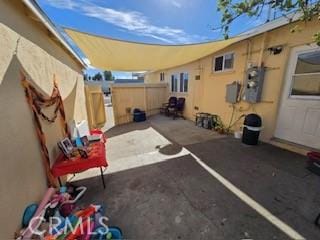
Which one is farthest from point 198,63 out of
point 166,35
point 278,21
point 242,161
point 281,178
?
point 281,178

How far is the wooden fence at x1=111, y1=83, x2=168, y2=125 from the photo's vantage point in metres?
6.66

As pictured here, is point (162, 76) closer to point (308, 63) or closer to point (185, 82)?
point (185, 82)

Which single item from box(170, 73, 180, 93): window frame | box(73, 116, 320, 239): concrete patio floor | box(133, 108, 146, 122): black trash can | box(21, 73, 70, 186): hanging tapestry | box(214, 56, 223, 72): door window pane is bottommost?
box(73, 116, 320, 239): concrete patio floor

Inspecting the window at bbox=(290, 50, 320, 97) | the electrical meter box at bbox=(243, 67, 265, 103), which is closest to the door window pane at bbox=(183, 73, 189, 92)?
the electrical meter box at bbox=(243, 67, 265, 103)

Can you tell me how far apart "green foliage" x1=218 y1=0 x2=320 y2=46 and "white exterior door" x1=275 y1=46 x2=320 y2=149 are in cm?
184

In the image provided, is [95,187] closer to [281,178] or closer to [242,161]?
[242,161]

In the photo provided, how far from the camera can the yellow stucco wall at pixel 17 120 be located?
1.29 m

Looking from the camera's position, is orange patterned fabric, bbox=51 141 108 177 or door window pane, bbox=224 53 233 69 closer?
orange patterned fabric, bbox=51 141 108 177

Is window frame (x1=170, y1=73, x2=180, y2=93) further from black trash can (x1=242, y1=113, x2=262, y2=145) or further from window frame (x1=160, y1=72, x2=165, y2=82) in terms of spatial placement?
black trash can (x1=242, y1=113, x2=262, y2=145)

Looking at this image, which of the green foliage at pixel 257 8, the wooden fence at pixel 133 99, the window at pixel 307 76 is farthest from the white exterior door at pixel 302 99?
the wooden fence at pixel 133 99

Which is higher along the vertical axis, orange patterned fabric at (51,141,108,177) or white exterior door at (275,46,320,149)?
white exterior door at (275,46,320,149)

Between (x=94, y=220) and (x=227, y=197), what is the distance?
5.90 ft

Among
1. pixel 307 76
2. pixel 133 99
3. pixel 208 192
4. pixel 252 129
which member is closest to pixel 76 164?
pixel 208 192

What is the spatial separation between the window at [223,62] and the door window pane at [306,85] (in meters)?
1.92
